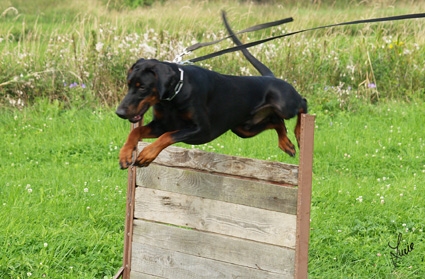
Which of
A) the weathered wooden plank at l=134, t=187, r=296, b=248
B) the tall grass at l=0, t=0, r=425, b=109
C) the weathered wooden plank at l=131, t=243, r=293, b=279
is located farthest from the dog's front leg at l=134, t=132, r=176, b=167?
the tall grass at l=0, t=0, r=425, b=109

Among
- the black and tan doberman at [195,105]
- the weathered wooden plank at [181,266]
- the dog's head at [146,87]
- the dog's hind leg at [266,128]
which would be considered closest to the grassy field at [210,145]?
the weathered wooden plank at [181,266]

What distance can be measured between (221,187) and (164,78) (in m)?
0.99

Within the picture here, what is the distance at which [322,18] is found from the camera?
13.5 metres

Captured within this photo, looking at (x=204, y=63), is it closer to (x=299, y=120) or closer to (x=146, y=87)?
(x=299, y=120)

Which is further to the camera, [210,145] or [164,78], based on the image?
[210,145]

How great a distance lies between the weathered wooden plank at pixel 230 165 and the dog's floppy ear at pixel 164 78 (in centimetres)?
79

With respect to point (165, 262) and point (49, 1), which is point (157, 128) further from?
point (49, 1)

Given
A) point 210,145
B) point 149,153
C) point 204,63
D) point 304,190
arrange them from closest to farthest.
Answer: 1. point 149,153
2. point 304,190
3. point 210,145
4. point 204,63

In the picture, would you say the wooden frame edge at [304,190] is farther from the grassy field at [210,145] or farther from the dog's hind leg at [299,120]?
the grassy field at [210,145]

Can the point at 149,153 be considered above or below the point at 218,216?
above

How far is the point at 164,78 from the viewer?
3.21 metres

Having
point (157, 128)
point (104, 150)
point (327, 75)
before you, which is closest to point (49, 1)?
point (327, 75)

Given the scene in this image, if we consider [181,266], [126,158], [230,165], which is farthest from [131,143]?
[181,266]

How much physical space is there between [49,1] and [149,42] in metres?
10.1
